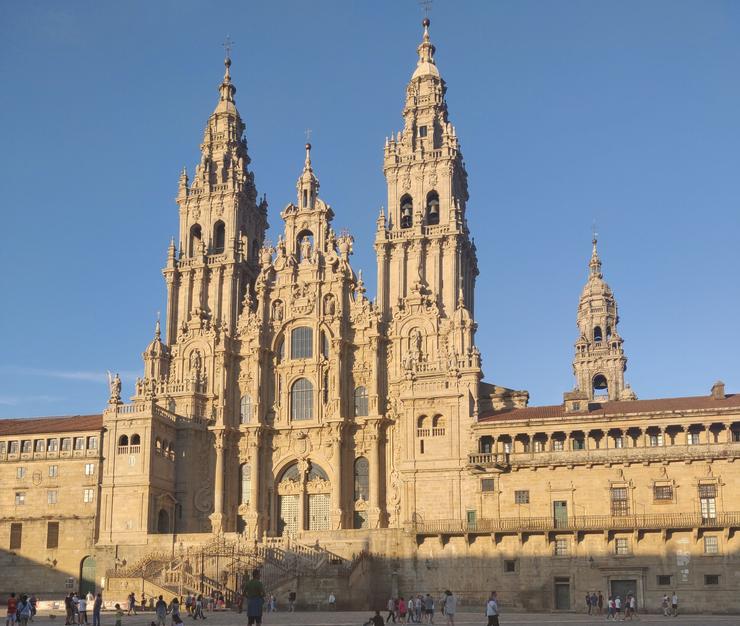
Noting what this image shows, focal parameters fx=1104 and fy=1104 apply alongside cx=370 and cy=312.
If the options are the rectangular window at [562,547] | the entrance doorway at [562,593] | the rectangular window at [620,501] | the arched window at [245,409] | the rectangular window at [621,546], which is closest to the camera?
the rectangular window at [621,546]

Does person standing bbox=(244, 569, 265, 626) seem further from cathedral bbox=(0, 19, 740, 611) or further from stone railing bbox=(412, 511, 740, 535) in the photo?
stone railing bbox=(412, 511, 740, 535)

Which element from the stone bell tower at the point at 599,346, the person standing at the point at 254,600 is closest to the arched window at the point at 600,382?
the stone bell tower at the point at 599,346

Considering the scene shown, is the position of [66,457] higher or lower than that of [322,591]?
higher

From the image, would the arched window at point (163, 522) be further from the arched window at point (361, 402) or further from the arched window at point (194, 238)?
the arched window at point (194, 238)

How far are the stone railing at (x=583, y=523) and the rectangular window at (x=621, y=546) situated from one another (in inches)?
38.0

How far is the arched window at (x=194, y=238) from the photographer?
3616 inches

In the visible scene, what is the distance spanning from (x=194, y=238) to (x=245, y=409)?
1639 centimetres

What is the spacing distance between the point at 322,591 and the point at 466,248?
32114 mm

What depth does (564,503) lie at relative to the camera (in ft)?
221

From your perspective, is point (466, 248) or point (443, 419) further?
point (466, 248)

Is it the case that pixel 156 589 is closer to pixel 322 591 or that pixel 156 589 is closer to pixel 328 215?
pixel 322 591

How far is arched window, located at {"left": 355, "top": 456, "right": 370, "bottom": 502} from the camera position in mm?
81188

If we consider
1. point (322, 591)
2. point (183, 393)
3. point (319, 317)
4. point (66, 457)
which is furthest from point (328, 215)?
point (322, 591)

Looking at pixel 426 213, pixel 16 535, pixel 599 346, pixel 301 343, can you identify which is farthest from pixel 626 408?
pixel 599 346
